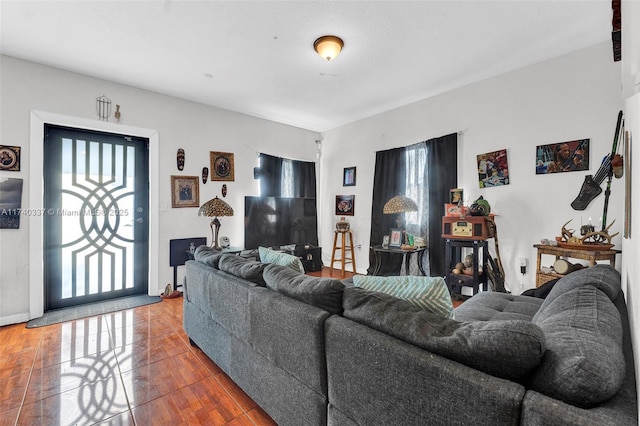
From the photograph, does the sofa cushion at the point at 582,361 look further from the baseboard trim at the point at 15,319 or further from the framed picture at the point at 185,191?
the baseboard trim at the point at 15,319

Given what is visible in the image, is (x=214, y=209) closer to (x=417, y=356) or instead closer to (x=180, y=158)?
(x=180, y=158)

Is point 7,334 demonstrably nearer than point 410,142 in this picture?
Yes

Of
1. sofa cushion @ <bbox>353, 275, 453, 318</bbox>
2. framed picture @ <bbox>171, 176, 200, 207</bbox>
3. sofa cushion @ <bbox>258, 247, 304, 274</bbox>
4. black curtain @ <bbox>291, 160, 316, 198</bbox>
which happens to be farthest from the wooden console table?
framed picture @ <bbox>171, 176, 200, 207</bbox>

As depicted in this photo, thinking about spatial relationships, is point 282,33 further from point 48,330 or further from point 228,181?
point 48,330

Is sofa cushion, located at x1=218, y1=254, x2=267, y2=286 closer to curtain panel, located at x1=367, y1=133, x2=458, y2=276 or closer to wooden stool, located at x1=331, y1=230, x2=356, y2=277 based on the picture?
curtain panel, located at x1=367, y1=133, x2=458, y2=276

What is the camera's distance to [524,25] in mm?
2428

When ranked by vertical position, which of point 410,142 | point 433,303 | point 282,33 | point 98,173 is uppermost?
point 282,33

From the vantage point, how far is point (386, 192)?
4.48 meters

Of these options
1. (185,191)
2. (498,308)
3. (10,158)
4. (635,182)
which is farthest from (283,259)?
(10,158)

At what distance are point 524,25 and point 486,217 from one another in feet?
5.88

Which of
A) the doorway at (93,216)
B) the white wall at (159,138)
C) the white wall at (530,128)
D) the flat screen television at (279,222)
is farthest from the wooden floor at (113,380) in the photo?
the white wall at (530,128)

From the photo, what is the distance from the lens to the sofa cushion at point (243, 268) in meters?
1.77

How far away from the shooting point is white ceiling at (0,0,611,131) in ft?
7.28

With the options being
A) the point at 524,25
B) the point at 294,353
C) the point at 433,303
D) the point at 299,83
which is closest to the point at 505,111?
the point at 524,25
